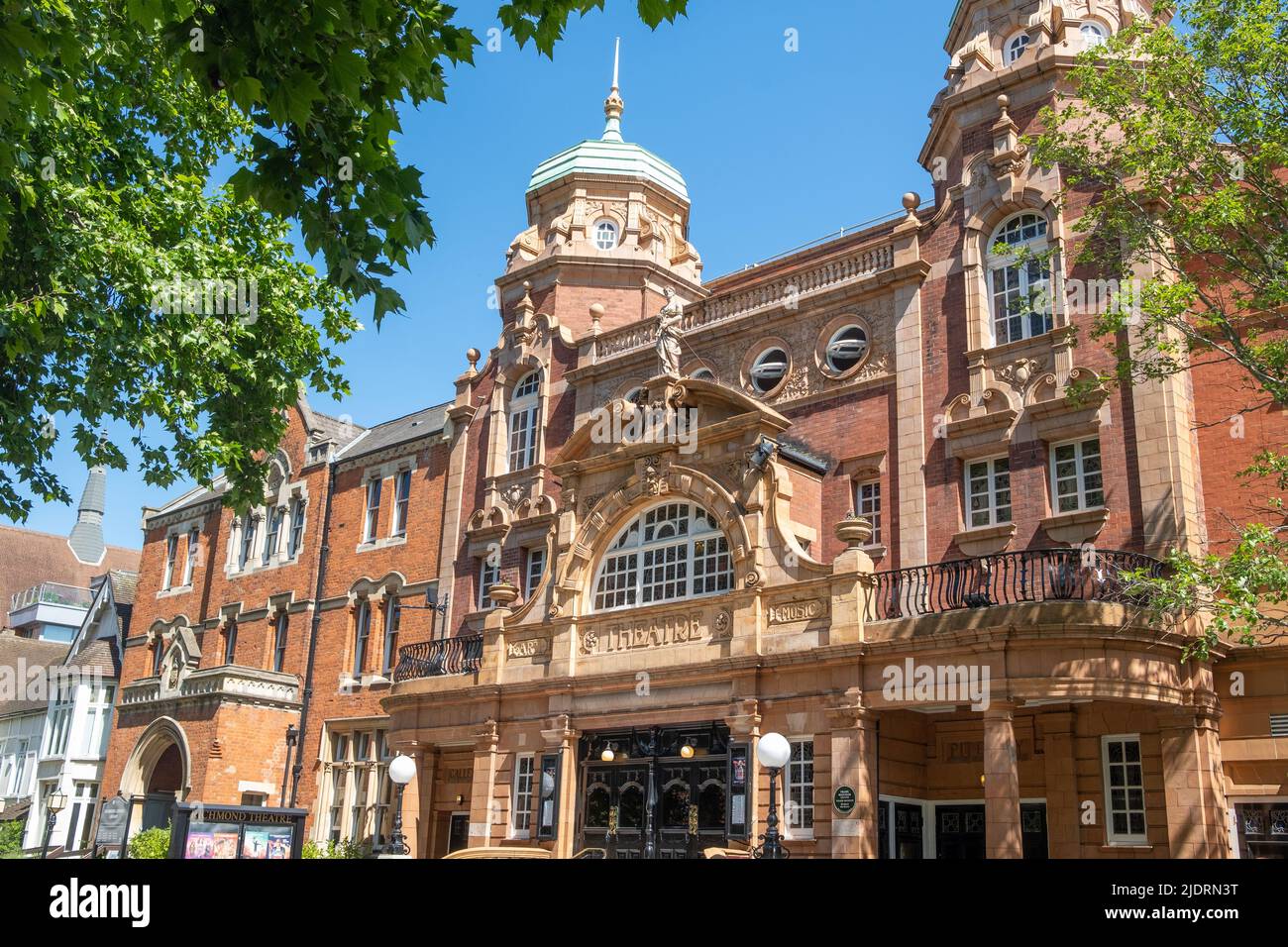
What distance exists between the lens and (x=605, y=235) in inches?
1254

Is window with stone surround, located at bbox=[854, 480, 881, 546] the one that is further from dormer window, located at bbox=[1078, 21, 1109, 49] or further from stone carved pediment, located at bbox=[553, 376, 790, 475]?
dormer window, located at bbox=[1078, 21, 1109, 49]

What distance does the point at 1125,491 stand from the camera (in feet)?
63.7

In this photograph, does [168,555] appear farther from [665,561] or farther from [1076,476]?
[1076,476]

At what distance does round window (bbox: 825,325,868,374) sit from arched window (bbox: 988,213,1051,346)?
9.23 ft

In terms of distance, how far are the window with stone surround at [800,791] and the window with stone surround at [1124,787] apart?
4.76 meters

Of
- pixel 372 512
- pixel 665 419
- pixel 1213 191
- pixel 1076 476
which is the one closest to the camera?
pixel 1213 191

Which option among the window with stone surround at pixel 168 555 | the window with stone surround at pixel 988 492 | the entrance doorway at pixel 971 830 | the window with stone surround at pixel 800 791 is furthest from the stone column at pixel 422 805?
the window with stone surround at pixel 168 555

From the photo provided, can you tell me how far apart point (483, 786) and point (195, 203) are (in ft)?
42.6

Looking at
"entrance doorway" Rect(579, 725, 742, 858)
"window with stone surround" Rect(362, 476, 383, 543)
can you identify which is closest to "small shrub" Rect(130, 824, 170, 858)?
"window with stone surround" Rect(362, 476, 383, 543)

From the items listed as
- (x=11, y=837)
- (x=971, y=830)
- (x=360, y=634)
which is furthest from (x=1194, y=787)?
(x=11, y=837)

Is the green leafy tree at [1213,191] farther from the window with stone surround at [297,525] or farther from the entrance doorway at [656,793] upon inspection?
the window with stone surround at [297,525]

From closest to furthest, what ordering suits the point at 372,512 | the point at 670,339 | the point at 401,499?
the point at 670,339
the point at 401,499
the point at 372,512

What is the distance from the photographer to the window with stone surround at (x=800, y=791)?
19156mm
